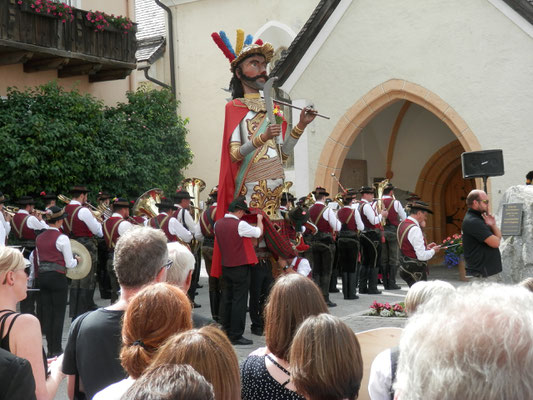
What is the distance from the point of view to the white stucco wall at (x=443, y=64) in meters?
14.9

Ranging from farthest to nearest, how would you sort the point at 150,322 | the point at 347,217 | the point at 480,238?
the point at 347,217 → the point at 480,238 → the point at 150,322

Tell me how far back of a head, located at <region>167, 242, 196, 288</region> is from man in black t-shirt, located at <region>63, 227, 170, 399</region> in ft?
0.87

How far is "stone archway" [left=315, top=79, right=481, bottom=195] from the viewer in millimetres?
15602

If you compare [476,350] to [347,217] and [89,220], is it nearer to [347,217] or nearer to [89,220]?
[89,220]

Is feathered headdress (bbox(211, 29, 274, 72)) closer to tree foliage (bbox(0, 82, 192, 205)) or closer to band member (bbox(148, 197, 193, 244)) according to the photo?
band member (bbox(148, 197, 193, 244))

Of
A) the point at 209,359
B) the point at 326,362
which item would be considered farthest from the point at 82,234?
the point at 209,359

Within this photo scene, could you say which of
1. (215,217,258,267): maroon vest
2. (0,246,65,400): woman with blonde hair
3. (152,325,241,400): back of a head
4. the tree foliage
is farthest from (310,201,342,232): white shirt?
(152,325,241,400): back of a head

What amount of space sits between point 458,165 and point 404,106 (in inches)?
83.6

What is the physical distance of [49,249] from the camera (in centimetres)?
873

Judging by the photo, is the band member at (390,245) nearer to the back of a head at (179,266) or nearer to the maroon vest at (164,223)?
the maroon vest at (164,223)

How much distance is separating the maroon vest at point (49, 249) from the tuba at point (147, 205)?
4.50m

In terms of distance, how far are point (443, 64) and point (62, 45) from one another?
8.00 metres

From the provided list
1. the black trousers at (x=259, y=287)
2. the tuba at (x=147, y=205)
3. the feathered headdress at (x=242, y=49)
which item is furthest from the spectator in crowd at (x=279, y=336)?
the tuba at (x=147, y=205)

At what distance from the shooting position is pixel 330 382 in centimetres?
260
